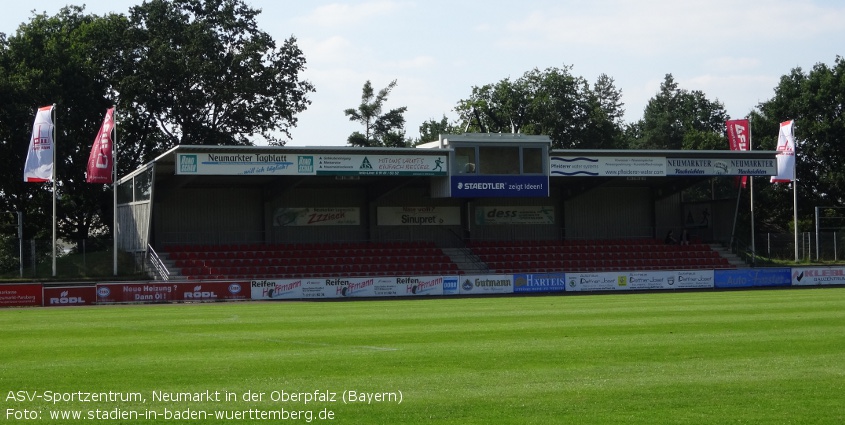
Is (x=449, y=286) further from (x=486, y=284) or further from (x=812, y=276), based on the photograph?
(x=812, y=276)

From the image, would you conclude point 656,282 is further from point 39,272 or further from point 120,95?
point 120,95

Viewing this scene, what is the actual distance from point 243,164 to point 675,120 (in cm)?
8164

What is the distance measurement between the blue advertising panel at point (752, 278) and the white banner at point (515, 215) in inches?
511

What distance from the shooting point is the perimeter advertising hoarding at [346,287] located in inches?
1569

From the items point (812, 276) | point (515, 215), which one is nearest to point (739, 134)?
point (812, 276)

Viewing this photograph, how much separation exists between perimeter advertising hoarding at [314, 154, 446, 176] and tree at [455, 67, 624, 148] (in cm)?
3694

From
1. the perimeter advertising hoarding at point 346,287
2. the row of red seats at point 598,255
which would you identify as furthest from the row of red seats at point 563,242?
the perimeter advertising hoarding at point 346,287

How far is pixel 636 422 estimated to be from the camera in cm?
1090

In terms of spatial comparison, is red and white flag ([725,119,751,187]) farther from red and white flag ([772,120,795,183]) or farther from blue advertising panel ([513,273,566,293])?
blue advertising panel ([513,273,566,293])

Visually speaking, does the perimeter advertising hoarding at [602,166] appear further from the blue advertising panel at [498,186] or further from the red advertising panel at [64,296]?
the red advertising panel at [64,296]

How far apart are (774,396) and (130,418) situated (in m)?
7.92

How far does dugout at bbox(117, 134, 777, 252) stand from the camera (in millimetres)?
46469

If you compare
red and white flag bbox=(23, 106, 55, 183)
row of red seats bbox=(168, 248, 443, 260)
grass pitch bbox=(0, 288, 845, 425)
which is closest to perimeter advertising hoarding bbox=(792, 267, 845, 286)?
row of red seats bbox=(168, 248, 443, 260)

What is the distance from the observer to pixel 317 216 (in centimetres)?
5300
